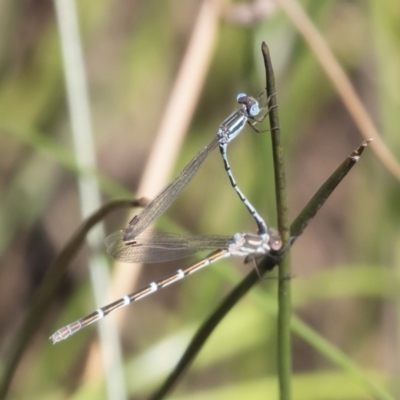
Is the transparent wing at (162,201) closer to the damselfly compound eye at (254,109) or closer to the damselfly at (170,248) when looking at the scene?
the damselfly at (170,248)

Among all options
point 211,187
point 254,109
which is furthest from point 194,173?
point 211,187

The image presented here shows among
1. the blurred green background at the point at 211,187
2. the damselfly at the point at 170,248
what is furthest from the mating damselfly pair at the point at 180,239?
the blurred green background at the point at 211,187

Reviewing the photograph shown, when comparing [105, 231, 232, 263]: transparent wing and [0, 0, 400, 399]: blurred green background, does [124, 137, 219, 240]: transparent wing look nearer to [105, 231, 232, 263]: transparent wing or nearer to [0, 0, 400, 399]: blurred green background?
[105, 231, 232, 263]: transparent wing

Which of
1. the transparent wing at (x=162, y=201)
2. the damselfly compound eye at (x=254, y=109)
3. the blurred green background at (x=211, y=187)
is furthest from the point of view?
the blurred green background at (x=211, y=187)

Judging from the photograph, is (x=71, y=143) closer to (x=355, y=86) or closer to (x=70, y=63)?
(x=70, y=63)

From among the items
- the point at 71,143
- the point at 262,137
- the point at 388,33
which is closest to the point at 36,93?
the point at 71,143

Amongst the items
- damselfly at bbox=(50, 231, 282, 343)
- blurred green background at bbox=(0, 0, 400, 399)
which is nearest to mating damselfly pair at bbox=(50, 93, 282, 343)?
damselfly at bbox=(50, 231, 282, 343)

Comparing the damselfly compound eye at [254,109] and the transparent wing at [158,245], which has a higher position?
the damselfly compound eye at [254,109]
